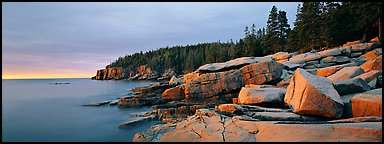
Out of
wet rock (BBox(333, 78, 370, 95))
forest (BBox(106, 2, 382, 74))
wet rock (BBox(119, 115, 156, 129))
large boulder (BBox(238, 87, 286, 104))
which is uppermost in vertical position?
forest (BBox(106, 2, 382, 74))

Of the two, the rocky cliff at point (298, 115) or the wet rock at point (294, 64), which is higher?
the wet rock at point (294, 64)

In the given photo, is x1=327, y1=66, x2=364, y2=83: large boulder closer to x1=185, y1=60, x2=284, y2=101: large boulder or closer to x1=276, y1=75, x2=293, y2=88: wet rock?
x1=276, y1=75, x2=293, y2=88: wet rock

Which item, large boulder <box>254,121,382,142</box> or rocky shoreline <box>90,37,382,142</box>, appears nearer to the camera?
large boulder <box>254,121,382,142</box>

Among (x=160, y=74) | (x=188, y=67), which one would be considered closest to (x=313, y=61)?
(x=188, y=67)

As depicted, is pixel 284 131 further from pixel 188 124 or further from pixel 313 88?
pixel 188 124

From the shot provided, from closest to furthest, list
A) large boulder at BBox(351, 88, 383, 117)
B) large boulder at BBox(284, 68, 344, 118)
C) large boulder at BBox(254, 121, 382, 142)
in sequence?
large boulder at BBox(254, 121, 382, 142)
large boulder at BBox(351, 88, 383, 117)
large boulder at BBox(284, 68, 344, 118)

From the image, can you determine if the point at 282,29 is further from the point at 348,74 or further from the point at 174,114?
the point at 174,114

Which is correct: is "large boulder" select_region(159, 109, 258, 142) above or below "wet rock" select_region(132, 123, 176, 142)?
above

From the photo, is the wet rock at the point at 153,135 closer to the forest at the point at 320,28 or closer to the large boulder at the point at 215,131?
the large boulder at the point at 215,131

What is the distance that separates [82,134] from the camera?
11.6m

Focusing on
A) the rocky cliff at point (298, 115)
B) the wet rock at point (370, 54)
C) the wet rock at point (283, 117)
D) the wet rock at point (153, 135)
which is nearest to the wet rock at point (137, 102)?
the rocky cliff at point (298, 115)

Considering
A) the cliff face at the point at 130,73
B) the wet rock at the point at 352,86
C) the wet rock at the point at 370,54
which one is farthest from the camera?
the cliff face at the point at 130,73

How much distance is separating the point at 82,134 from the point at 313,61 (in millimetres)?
21909

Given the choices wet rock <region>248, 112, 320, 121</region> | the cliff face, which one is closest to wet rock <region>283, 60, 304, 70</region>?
wet rock <region>248, 112, 320, 121</region>
